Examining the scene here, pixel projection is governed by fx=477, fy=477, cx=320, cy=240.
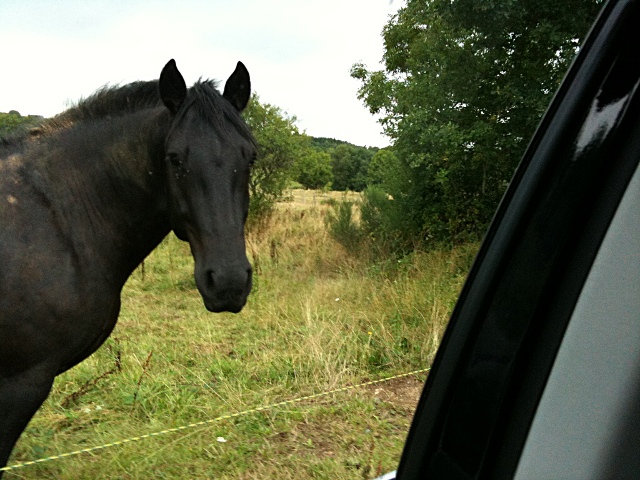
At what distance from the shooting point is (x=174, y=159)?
2090 mm

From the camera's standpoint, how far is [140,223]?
2293mm

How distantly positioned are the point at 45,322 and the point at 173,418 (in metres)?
1.37

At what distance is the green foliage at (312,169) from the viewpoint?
1178 cm

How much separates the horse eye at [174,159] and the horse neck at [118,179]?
16cm

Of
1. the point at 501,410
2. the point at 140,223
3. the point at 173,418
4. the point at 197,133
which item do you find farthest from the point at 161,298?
the point at 501,410

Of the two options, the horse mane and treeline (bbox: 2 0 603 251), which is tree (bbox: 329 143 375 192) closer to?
treeline (bbox: 2 0 603 251)

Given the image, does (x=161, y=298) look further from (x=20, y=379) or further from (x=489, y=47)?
(x=489, y=47)

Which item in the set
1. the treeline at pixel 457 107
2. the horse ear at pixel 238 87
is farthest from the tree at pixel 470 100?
the horse ear at pixel 238 87

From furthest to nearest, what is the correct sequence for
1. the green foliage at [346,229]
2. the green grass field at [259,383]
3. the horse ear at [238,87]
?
the green foliage at [346,229] → the green grass field at [259,383] → the horse ear at [238,87]

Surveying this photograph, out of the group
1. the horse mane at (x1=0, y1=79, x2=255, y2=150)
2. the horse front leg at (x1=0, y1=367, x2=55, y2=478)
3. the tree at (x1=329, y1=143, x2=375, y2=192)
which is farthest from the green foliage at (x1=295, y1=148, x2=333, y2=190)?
the horse front leg at (x1=0, y1=367, x2=55, y2=478)

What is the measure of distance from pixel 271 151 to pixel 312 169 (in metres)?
2.55

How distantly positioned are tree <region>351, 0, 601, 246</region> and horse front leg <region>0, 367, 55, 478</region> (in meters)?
2.79

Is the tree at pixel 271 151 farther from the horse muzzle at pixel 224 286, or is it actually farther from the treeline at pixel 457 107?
the horse muzzle at pixel 224 286

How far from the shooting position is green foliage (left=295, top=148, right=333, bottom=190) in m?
11.8
